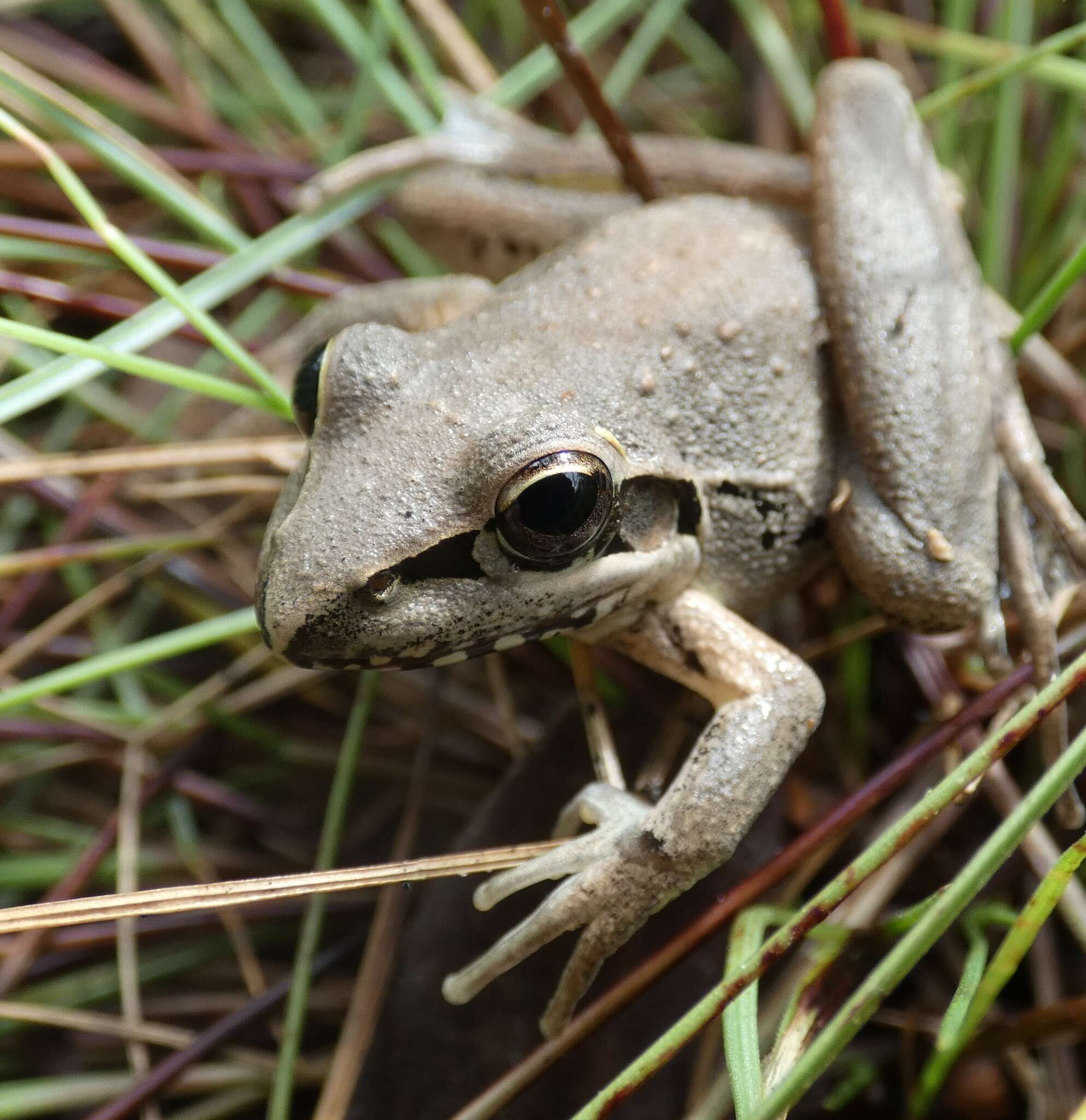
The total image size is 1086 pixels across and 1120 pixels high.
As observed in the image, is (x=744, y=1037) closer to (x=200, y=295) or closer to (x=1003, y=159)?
(x=200, y=295)

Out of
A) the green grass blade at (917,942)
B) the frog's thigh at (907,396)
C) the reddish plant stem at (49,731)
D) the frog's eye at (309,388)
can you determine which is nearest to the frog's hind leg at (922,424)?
the frog's thigh at (907,396)

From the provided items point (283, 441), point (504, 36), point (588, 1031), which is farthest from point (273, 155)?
point (588, 1031)

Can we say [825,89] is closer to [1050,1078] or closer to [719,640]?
[719,640]

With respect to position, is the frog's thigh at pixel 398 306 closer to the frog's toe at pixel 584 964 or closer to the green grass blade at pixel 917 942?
the frog's toe at pixel 584 964

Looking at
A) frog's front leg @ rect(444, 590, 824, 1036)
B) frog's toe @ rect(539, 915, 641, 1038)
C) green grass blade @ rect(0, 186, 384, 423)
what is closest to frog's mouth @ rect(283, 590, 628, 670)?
frog's front leg @ rect(444, 590, 824, 1036)

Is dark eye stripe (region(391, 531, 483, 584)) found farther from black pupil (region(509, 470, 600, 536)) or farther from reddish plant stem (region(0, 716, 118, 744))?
reddish plant stem (region(0, 716, 118, 744))
